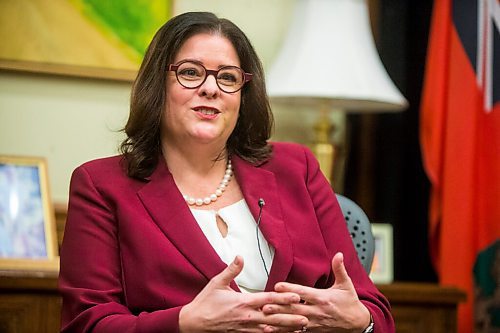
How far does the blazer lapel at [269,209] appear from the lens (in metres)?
2.20

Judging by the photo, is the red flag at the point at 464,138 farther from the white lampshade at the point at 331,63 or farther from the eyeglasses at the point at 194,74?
the eyeglasses at the point at 194,74

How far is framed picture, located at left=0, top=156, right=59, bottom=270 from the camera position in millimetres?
3006

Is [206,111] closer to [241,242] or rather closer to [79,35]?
[241,242]

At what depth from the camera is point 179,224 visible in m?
2.19

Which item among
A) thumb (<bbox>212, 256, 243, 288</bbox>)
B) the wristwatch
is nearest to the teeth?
thumb (<bbox>212, 256, 243, 288</bbox>)

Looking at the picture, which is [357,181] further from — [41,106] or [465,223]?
[41,106]

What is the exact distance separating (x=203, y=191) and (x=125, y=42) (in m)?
1.33

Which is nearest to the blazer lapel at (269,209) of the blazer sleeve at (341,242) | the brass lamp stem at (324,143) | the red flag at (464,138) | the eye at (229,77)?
the blazer sleeve at (341,242)

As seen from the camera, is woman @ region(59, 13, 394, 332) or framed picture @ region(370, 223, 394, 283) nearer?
woman @ region(59, 13, 394, 332)

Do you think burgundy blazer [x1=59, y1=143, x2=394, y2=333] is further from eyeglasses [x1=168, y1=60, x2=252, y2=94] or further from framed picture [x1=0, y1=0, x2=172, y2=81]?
framed picture [x1=0, y1=0, x2=172, y2=81]

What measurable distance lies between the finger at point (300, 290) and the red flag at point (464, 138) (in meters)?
1.57

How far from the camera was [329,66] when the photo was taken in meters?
3.46

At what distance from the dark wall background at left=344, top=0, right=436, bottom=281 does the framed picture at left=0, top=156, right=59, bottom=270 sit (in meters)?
1.31

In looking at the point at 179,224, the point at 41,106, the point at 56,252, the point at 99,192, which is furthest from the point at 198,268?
the point at 41,106
